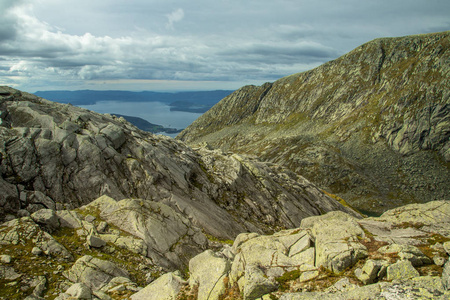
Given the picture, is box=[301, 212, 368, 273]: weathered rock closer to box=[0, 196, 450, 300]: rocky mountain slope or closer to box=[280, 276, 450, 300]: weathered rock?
box=[0, 196, 450, 300]: rocky mountain slope

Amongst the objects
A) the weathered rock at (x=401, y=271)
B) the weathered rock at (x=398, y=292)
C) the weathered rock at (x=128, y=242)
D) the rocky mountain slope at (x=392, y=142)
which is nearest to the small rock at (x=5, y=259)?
the weathered rock at (x=128, y=242)

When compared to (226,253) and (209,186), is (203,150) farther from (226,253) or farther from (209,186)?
(226,253)

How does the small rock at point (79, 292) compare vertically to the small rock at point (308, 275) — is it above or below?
below

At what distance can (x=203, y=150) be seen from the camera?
65188 millimetres

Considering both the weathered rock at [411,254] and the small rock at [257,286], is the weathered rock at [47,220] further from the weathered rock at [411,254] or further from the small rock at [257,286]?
the weathered rock at [411,254]

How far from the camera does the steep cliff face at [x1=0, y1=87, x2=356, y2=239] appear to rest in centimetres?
3334

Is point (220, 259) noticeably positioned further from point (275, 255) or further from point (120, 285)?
point (120, 285)

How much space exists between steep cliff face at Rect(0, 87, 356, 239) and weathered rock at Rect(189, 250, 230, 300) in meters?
18.4

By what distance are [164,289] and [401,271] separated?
13.9m

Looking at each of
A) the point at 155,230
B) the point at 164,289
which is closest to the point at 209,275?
the point at 164,289

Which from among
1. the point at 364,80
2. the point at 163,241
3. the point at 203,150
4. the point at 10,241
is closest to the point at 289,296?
the point at 163,241

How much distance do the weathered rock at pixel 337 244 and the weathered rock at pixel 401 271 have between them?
236 cm

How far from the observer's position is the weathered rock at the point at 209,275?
16.1 m

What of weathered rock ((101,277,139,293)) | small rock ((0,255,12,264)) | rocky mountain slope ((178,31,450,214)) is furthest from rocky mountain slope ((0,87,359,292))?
rocky mountain slope ((178,31,450,214))
